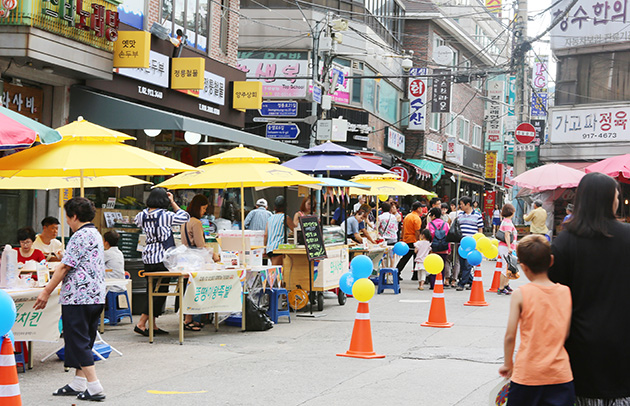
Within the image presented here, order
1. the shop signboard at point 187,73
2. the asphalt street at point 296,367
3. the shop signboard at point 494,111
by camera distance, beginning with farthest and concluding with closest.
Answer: the shop signboard at point 494,111
the shop signboard at point 187,73
the asphalt street at point 296,367

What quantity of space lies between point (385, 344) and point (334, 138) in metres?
13.4

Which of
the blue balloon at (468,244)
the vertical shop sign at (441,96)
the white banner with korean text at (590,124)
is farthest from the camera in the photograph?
the vertical shop sign at (441,96)

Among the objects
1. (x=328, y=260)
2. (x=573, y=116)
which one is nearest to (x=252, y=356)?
(x=328, y=260)

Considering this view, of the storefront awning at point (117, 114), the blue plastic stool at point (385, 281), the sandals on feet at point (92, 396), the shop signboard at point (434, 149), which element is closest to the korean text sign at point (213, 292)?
the sandals on feet at point (92, 396)

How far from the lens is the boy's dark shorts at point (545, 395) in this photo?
4.17 m

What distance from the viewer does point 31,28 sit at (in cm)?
1324

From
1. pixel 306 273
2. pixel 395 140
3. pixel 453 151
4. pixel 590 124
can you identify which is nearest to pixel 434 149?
pixel 453 151

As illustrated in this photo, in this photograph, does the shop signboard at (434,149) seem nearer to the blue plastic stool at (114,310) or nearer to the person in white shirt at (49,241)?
the blue plastic stool at (114,310)

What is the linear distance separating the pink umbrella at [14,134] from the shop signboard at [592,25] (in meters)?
22.6

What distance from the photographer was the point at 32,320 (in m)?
8.20

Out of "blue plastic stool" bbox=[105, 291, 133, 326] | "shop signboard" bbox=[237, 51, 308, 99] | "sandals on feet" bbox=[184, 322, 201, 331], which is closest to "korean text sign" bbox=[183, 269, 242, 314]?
"sandals on feet" bbox=[184, 322, 201, 331]

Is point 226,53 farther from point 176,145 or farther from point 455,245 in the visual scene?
point 455,245

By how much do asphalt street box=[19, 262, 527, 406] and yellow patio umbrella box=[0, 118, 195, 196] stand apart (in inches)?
83.8

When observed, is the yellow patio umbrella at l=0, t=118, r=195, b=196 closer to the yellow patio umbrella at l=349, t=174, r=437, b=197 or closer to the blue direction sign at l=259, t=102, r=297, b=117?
the yellow patio umbrella at l=349, t=174, r=437, b=197
